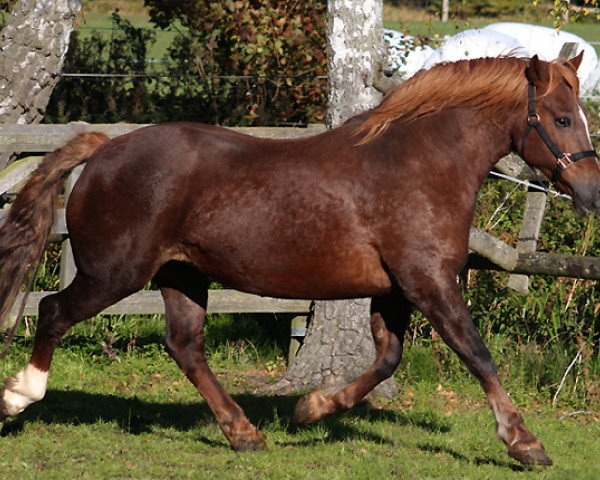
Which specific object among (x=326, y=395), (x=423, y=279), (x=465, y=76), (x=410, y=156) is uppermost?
(x=465, y=76)

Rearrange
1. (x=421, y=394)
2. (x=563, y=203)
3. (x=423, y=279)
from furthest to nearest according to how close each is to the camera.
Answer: (x=563, y=203)
(x=421, y=394)
(x=423, y=279)

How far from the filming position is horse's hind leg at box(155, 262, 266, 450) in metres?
5.66

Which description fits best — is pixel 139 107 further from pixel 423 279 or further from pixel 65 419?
pixel 423 279

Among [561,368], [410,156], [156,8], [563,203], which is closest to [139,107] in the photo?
[156,8]

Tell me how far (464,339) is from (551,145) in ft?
3.31

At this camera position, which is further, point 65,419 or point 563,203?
point 563,203

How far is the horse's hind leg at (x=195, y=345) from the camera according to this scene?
Result: 223 inches

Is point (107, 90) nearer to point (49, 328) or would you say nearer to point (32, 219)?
point (32, 219)

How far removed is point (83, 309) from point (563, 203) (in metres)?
3.90

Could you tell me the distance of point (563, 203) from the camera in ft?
26.3

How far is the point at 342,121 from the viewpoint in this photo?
6988 millimetres

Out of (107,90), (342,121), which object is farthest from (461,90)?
(107,90)

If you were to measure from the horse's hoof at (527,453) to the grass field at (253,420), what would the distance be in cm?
8

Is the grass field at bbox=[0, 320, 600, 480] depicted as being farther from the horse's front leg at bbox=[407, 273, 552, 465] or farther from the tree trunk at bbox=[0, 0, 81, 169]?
the tree trunk at bbox=[0, 0, 81, 169]
